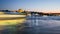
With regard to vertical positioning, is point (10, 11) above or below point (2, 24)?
above

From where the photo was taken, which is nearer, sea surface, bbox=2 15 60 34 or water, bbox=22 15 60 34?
sea surface, bbox=2 15 60 34

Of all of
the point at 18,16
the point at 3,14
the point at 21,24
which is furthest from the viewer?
the point at 21,24

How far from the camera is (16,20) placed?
16.5ft

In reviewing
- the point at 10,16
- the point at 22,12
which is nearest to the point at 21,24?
the point at 22,12

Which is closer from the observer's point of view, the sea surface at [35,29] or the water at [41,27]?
the sea surface at [35,29]

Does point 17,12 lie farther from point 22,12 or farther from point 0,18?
point 0,18

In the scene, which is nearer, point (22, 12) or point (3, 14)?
point (3, 14)

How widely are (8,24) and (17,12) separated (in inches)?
21.3

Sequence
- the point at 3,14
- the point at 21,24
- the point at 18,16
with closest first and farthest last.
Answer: the point at 3,14
the point at 18,16
the point at 21,24

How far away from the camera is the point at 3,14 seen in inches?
182

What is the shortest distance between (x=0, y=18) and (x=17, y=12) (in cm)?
78

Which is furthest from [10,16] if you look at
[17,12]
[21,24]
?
[21,24]

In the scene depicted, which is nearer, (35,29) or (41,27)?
(35,29)

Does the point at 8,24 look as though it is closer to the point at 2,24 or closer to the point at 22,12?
the point at 2,24
